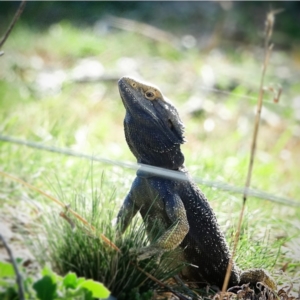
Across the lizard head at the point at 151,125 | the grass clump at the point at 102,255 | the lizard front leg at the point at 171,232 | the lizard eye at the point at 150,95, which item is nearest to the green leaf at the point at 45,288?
the grass clump at the point at 102,255

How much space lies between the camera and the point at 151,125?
6.15ft

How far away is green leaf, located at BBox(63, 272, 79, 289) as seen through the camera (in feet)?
5.08

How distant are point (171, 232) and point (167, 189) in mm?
154

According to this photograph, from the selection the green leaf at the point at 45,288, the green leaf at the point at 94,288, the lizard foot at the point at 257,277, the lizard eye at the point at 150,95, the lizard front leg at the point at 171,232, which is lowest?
the green leaf at the point at 45,288

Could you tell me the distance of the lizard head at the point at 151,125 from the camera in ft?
6.16

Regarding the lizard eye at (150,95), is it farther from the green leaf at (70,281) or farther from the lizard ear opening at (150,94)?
the green leaf at (70,281)

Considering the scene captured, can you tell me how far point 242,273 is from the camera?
6.31 ft

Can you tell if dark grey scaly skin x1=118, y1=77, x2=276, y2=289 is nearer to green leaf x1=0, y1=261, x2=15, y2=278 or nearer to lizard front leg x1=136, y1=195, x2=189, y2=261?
lizard front leg x1=136, y1=195, x2=189, y2=261

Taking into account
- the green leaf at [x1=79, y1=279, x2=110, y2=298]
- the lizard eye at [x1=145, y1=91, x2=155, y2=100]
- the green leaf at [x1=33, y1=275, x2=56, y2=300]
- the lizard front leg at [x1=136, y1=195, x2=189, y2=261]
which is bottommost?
the green leaf at [x1=33, y1=275, x2=56, y2=300]

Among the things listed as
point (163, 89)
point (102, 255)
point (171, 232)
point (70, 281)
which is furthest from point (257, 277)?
point (163, 89)

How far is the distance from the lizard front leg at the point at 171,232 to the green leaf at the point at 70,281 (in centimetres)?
23

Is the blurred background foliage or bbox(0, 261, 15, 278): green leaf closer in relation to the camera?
bbox(0, 261, 15, 278): green leaf

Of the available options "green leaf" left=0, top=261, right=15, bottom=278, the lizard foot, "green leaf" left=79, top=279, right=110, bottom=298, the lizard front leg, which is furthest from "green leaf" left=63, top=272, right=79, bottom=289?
the lizard foot

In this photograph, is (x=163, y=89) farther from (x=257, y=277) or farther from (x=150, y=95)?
(x=257, y=277)
